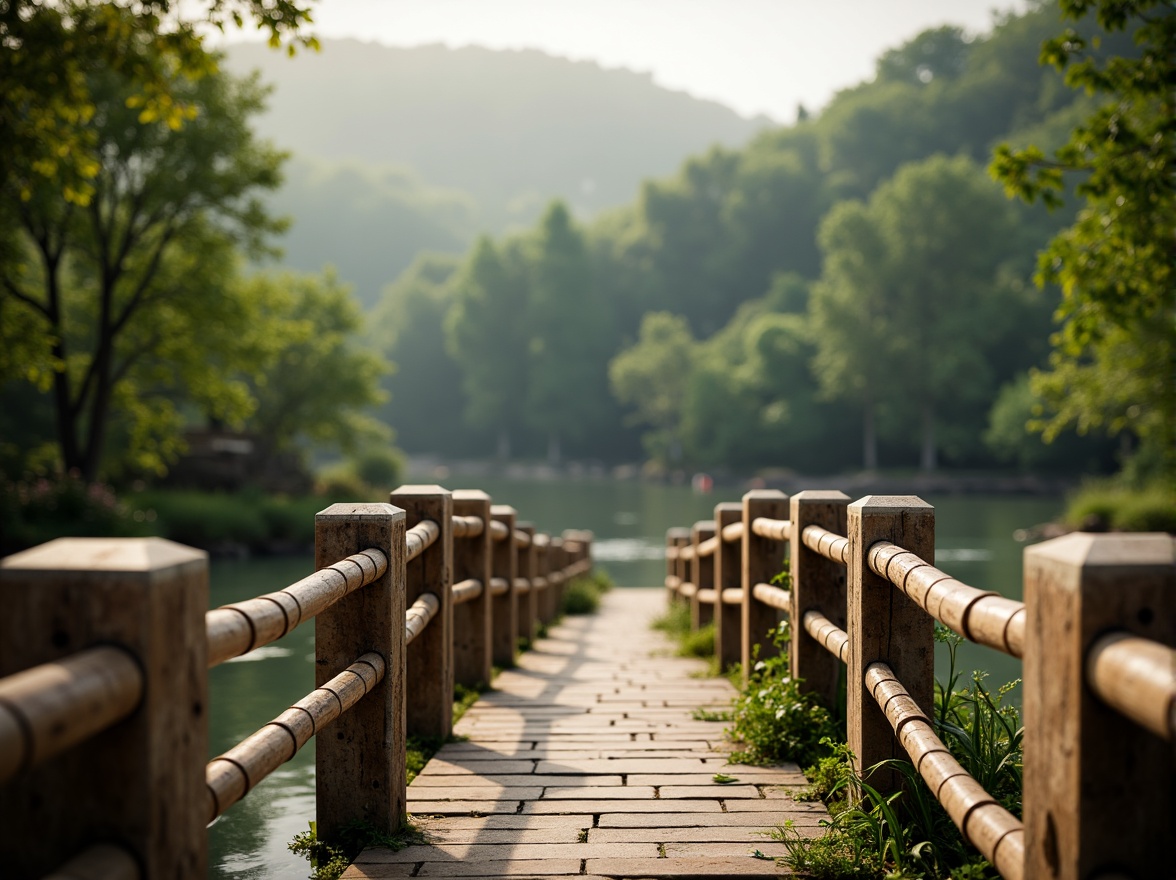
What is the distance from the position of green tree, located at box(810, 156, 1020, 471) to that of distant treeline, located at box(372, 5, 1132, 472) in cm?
11

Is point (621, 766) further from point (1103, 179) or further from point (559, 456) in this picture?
point (559, 456)

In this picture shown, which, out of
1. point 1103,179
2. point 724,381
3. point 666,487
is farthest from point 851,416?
point 1103,179

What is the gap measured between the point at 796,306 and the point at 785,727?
64802 mm

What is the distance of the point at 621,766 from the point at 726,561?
2513 millimetres

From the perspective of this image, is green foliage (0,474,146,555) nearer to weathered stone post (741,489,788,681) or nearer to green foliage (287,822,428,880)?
weathered stone post (741,489,788,681)

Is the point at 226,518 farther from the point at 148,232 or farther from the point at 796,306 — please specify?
the point at 796,306

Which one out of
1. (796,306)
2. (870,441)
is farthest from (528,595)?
(796,306)

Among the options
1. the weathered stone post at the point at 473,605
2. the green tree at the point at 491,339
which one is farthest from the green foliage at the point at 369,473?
the green tree at the point at 491,339

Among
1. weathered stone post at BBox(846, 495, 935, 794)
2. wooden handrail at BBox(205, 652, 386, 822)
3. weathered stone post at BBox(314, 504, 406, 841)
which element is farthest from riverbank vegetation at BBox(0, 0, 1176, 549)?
wooden handrail at BBox(205, 652, 386, 822)

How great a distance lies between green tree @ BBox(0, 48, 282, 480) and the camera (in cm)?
1836

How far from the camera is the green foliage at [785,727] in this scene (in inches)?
154

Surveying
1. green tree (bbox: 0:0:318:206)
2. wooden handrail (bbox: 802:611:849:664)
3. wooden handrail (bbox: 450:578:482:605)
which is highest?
green tree (bbox: 0:0:318:206)

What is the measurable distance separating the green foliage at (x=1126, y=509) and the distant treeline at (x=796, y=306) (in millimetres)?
17631

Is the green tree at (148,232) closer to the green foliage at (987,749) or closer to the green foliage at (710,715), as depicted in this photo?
the green foliage at (710,715)
